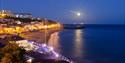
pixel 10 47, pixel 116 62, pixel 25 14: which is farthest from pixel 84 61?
pixel 25 14

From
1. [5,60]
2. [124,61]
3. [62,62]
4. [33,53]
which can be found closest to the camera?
[5,60]

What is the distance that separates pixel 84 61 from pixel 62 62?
29.5 ft

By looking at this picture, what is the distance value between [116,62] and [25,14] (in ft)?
448

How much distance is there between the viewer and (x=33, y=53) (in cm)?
3434

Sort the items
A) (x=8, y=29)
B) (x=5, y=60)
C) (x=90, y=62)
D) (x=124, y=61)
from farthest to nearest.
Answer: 1. (x=8, y=29)
2. (x=124, y=61)
3. (x=90, y=62)
4. (x=5, y=60)

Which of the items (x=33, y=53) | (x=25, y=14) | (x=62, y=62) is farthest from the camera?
(x=25, y=14)

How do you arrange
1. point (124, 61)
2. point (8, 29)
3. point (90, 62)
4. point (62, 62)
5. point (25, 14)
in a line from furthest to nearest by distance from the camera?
point (25, 14)
point (8, 29)
point (124, 61)
point (90, 62)
point (62, 62)

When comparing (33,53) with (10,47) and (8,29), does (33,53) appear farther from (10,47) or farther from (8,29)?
(8,29)

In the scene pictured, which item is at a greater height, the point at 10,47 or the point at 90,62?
the point at 10,47

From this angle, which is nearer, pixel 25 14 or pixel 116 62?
pixel 116 62

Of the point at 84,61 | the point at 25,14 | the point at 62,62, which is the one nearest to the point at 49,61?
the point at 62,62

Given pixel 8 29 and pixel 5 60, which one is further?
pixel 8 29

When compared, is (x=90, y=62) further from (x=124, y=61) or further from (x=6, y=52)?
(x=6, y=52)

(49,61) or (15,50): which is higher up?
(15,50)
